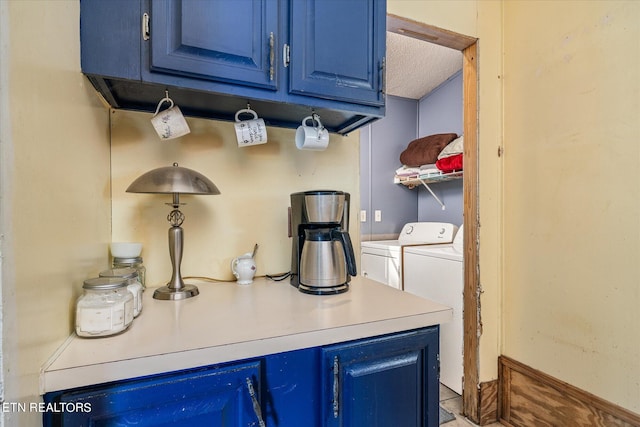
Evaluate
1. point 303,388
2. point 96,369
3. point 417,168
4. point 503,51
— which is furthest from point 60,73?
point 417,168

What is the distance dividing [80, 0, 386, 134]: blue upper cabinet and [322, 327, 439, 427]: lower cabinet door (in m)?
0.79

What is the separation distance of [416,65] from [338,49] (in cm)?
193

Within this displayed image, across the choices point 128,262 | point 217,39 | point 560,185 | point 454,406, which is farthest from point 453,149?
point 128,262

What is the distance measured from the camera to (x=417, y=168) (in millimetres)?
2918

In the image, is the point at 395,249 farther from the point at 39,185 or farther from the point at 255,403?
the point at 39,185

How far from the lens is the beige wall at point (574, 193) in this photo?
1.25 metres

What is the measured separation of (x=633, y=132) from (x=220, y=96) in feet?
5.15

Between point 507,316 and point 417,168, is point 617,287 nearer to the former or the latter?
point 507,316

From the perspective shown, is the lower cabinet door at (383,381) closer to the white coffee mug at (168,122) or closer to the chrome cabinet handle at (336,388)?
the chrome cabinet handle at (336,388)

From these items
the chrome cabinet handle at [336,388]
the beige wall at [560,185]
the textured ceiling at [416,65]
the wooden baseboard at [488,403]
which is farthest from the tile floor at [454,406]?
the textured ceiling at [416,65]

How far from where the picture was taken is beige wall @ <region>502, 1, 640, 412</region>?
1247 mm

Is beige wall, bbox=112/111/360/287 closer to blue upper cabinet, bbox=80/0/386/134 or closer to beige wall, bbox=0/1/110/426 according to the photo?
blue upper cabinet, bbox=80/0/386/134

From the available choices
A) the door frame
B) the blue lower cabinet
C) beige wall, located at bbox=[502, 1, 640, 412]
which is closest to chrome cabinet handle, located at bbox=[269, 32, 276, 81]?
the blue lower cabinet

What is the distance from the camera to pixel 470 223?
69.1 inches
